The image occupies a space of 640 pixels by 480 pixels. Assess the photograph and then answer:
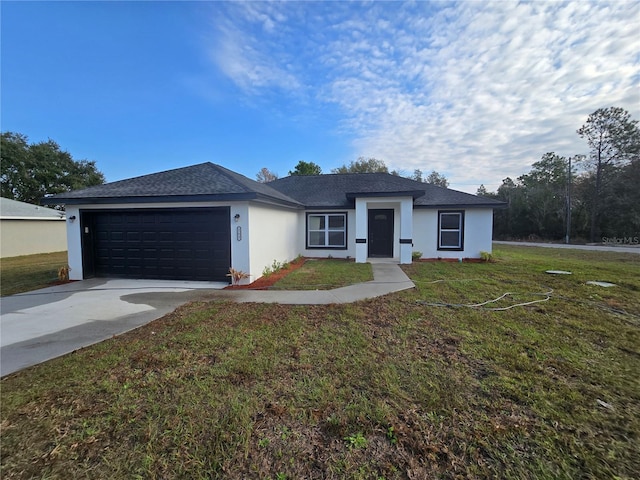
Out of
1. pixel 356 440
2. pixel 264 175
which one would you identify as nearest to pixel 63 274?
pixel 356 440

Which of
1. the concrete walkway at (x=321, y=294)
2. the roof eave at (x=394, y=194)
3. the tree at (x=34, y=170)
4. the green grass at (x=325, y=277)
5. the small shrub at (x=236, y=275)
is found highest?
the tree at (x=34, y=170)

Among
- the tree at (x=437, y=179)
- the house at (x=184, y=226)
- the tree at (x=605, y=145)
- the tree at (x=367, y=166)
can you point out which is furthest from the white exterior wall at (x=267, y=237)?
the tree at (x=437, y=179)

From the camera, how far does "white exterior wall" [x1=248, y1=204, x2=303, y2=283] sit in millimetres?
7691

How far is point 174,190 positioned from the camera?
314 inches

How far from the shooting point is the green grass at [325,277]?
24.1 ft

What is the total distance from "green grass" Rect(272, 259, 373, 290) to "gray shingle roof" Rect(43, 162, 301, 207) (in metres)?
2.58

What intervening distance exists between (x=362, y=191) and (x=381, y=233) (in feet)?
8.40

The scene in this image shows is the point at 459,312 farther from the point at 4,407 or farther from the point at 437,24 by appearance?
the point at 437,24

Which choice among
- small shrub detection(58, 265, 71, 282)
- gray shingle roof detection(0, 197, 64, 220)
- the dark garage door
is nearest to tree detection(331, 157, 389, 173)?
gray shingle roof detection(0, 197, 64, 220)

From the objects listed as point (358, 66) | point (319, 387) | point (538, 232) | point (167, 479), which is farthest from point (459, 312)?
point (538, 232)

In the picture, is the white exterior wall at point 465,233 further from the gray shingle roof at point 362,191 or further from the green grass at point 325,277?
the green grass at point 325,277

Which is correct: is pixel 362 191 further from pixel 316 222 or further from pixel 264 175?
pixel 264 175

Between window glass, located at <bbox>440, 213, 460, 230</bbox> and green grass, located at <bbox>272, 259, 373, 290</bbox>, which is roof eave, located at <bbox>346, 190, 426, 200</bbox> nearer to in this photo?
window glass, located at <bbox>440, 213, 460, 230</bbox>

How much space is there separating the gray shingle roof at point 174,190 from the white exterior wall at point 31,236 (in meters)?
11.9
